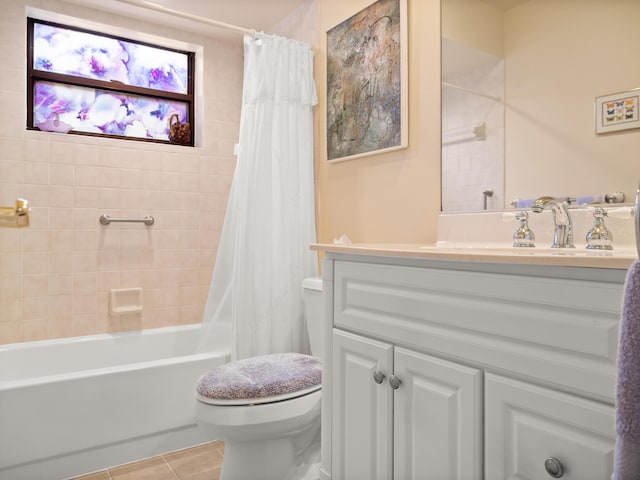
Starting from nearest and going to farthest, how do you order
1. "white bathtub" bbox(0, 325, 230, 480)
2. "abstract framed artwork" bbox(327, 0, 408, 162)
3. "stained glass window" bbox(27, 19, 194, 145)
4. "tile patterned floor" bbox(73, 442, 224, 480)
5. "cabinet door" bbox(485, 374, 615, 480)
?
1. "cabinet door" bbox(485, 374, 615, 480)
2. "white bathtub" bbox(0, 325, 230, 480)
3. "tile patterned floor" bbox(73, 442, 224, 480)
4. "abstract framed artwork" bbox(327, 0, 408, 162)
5. "stained glass window" bbox(27, 19, 194, 145)

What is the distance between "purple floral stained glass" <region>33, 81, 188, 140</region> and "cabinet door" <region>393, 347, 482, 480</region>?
2.33 meters

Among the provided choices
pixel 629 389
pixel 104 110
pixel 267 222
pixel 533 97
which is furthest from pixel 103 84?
pixel 629 389

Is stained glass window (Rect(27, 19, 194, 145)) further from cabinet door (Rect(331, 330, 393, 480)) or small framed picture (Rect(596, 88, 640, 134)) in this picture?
small framed picture (Rect(596, 88, 640, 134))

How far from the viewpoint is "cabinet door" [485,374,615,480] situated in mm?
777

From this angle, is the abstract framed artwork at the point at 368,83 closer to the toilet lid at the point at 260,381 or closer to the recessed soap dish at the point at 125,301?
the toilet lid at the point at 260,381

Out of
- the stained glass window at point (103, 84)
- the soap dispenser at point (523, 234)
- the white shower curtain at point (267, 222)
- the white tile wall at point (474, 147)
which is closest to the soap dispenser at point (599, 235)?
the soap dispenser at point (523, 234)

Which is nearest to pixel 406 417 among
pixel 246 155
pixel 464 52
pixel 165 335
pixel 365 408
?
pixel 365 408

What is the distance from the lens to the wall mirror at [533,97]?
1.29m

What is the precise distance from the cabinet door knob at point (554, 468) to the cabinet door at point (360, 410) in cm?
41

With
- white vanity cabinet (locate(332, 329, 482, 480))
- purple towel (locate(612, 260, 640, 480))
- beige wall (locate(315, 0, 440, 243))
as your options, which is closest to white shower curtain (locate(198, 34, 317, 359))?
beige wall (locate(315, 0, 440, 243))

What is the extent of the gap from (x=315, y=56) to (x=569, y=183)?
5.35 feet

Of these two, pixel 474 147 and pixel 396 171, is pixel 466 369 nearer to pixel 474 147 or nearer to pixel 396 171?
pixel 474 147

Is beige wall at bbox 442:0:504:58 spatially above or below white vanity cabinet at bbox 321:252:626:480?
above

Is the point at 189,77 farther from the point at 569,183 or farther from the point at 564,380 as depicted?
the point at 564,380
